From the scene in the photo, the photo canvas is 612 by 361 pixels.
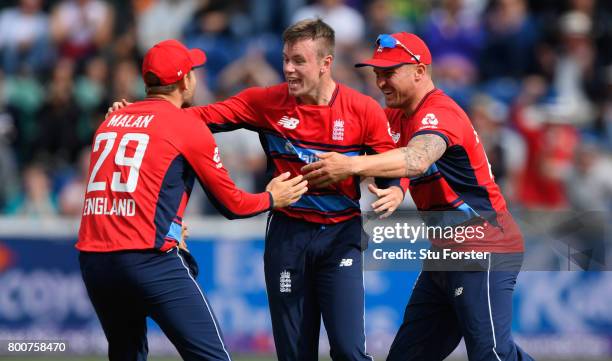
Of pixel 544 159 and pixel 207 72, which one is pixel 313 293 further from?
pixel 207 72

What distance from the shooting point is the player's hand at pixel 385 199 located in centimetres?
684

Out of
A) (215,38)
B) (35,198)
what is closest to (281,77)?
(215,38)

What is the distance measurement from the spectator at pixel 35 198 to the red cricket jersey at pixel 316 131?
6251 mm

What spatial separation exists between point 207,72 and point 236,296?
163 inches

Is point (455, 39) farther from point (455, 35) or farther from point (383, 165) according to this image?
point (383, 165)

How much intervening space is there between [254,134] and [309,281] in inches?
232

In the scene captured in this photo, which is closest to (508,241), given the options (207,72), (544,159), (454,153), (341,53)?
(454,153)

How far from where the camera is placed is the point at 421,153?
22.1 ft

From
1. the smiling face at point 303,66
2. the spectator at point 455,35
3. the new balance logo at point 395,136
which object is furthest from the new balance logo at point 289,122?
the spectator at point 455,35

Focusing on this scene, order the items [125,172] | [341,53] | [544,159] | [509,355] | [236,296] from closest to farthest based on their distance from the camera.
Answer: [125,172] < [509,355] < [236,296] < [544,159] < [341,53]

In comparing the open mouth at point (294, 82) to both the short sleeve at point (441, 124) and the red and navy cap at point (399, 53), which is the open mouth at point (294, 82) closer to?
the red and navy cap at point (399, 53)

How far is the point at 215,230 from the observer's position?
11.7 m

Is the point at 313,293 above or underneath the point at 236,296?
above

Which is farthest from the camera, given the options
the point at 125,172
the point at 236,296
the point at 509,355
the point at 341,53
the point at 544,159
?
the point at 341,53
